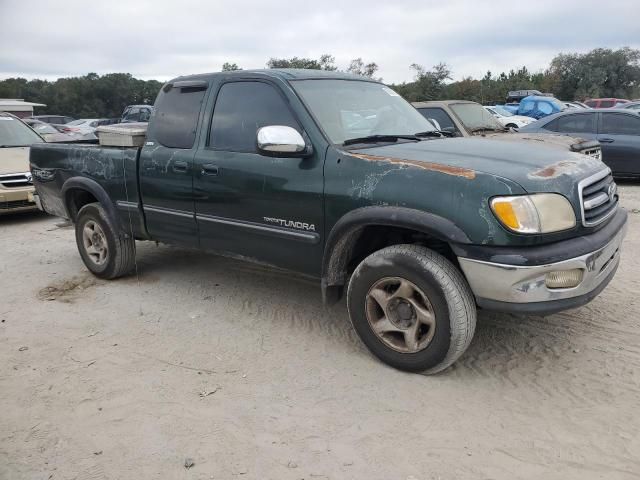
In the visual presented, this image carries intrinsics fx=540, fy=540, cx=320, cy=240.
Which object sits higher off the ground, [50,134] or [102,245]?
[50,134]

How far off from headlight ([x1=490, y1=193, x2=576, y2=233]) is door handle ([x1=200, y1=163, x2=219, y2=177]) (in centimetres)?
218

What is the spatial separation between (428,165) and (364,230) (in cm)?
65

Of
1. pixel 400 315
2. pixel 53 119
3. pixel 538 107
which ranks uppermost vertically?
pixel 53 119

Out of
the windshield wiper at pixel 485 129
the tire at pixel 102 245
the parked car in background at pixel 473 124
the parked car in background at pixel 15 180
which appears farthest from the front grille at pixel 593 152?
the parked car in background at pixel 15 180

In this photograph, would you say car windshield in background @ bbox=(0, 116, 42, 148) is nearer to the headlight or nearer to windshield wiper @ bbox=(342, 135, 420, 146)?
windshield wiper @ bbox=(342, 135, 420, 146)

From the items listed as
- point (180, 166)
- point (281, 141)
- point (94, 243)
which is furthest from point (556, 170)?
point (94, 243)

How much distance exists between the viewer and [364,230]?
3.60 metres

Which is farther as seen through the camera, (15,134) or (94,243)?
(15,134)

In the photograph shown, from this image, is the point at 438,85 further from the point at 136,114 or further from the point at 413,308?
the point at 413,308

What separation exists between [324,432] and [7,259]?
17.1ft

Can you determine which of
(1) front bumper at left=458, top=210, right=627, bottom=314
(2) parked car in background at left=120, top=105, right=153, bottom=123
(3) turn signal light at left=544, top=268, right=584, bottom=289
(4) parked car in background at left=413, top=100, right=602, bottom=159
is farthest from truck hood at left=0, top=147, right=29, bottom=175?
(2) parked car in background at left=120, top=105, right=153, bottom=123

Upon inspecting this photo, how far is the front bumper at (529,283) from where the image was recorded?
293cm

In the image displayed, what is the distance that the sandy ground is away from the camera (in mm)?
2678

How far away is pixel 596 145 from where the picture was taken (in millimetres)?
8344
